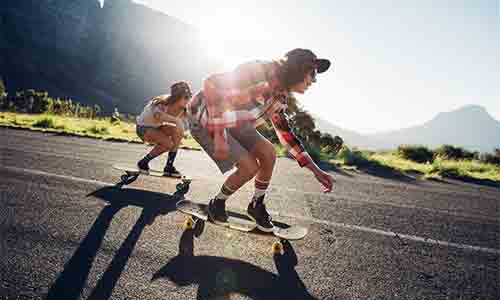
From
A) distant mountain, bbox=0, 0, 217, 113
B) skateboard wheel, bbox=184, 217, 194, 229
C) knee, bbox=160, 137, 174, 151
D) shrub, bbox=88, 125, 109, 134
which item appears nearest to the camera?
skateboard wheel, bbox=184, 217, 194, 229

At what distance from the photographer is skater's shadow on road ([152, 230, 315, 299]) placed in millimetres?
2484

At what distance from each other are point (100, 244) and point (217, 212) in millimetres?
1207

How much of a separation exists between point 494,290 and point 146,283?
3072mm

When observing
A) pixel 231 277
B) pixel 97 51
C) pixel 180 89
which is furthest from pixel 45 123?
pixel 97 51

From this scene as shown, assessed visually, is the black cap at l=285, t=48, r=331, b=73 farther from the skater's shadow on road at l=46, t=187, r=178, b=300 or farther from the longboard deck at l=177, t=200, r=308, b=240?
the skater's shadow on road at l=46, t=187, r=178, b=300

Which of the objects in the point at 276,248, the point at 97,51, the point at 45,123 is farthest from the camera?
the point at 97,51

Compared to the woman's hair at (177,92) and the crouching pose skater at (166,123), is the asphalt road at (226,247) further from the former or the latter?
the woman's hair at (177,92)

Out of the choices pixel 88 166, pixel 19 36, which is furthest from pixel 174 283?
pixel 19 36

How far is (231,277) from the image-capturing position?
2689 mm

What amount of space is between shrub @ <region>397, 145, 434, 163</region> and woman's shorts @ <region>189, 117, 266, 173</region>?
14.5 meters

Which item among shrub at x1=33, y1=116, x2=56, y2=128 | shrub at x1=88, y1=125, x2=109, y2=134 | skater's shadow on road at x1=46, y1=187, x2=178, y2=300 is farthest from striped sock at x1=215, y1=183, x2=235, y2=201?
shrub at x1=33, y1=116, x2=56, y2=128

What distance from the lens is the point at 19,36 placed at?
10012 cm

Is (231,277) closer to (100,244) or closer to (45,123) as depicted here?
(100,244)

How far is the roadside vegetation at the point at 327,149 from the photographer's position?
31.3ft
